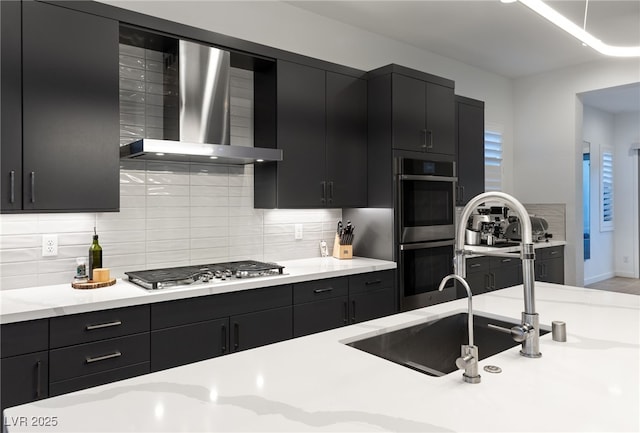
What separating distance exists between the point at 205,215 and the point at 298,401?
7.52ft

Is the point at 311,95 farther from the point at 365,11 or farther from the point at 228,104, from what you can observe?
the point at 365,11

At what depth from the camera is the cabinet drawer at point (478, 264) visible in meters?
4.05

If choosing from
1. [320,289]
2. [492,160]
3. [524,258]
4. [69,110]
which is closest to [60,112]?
[69,110]

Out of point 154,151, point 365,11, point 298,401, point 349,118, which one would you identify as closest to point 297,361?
point 298,401

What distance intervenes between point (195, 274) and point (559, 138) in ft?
15.8

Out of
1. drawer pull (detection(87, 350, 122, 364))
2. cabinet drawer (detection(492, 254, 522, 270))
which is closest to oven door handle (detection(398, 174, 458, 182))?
cabinet drawer (detection(492, 254, 522, 270))

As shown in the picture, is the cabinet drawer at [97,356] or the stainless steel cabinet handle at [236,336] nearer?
the cabinet drawer at [97,356]

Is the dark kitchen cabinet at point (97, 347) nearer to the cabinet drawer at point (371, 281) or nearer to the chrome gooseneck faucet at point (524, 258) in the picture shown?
the cabinet drawer at point (371, 281)

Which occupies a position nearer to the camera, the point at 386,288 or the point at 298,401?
the point at 298,401

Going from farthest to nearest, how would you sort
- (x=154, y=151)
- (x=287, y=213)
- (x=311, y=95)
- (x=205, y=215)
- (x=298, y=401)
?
1. (x=287, y=213)
2. (x=311, y=95)
3. (x=205, y=215)
4. (x=154, y=151)
5. (x=298, y=401)

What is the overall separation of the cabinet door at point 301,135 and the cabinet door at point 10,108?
156 centimetres

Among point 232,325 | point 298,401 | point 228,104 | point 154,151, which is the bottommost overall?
point 232,325

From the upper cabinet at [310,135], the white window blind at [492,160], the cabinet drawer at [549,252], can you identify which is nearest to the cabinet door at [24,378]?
the upper cabinet at [310,135]

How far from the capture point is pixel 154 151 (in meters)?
2.40
